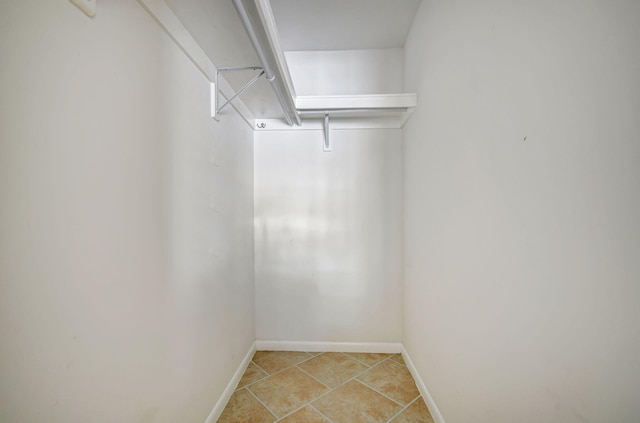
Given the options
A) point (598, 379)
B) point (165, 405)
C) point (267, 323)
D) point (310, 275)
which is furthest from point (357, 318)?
point (598, 379)

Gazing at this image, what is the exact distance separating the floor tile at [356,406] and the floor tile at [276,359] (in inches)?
20.2

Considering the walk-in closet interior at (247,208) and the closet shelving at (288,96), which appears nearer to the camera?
the walk-in closet interior at (247,208)

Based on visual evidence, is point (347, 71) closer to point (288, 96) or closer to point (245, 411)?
point (288, 96)

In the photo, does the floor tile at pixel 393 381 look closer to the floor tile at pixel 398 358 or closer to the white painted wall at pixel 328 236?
the floor tile at pixel 398 358

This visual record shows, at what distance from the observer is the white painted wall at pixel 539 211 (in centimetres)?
56

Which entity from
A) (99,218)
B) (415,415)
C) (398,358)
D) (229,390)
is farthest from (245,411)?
(99,218)

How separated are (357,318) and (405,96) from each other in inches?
78.1

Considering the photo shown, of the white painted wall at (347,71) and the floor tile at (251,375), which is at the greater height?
the white painted wall at (347,71)

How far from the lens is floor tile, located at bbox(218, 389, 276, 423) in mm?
1615

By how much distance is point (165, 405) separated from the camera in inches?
42.7

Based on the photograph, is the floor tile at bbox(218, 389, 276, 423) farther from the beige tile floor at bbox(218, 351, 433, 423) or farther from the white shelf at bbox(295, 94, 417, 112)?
the white shelf at bbox(295, 94, 417, 112)

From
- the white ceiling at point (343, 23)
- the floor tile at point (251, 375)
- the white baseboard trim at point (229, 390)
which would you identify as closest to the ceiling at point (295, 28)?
A: the white ceiling at point (343, 23)

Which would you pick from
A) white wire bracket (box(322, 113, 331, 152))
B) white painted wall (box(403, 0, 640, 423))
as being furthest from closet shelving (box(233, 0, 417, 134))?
white painted wall (box(403, 0, 640, 423))

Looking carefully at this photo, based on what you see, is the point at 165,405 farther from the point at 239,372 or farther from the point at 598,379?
the point at 598,379
